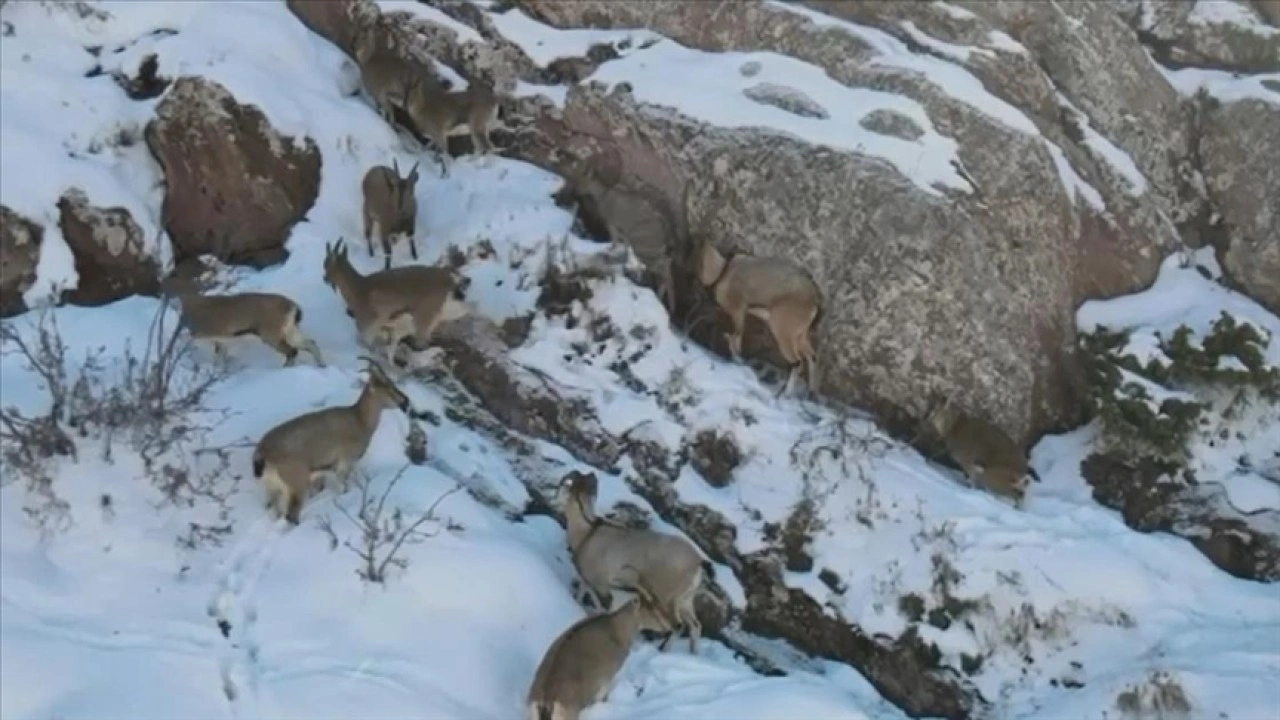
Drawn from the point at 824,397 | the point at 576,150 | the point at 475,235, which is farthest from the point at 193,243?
the point at 824,397

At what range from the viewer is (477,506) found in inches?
372

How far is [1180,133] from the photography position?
15227 mm

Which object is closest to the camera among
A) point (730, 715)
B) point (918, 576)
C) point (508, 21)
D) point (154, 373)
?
point (730, 715)

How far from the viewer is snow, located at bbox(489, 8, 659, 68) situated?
13.9 m

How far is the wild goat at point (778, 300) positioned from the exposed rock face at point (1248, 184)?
504cm

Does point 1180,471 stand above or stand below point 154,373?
below

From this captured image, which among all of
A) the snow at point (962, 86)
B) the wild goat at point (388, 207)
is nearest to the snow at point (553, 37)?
the snow at point (962, 86)

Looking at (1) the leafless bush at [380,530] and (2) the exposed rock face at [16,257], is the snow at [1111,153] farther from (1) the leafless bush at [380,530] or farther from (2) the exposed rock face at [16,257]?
(2) the exposed rock face at [16,257]

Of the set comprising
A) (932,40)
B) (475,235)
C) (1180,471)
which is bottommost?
(1180,471)

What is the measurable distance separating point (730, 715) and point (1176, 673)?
10.3ft

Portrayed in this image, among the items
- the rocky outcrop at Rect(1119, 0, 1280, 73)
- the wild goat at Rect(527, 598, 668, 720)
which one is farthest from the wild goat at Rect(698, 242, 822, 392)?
the rocky outcrop at Rect(1119, 0, 1280, 73)

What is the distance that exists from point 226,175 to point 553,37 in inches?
142

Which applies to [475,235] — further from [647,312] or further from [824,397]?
[824,397]

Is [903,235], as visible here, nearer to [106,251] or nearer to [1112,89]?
[1112,89]
